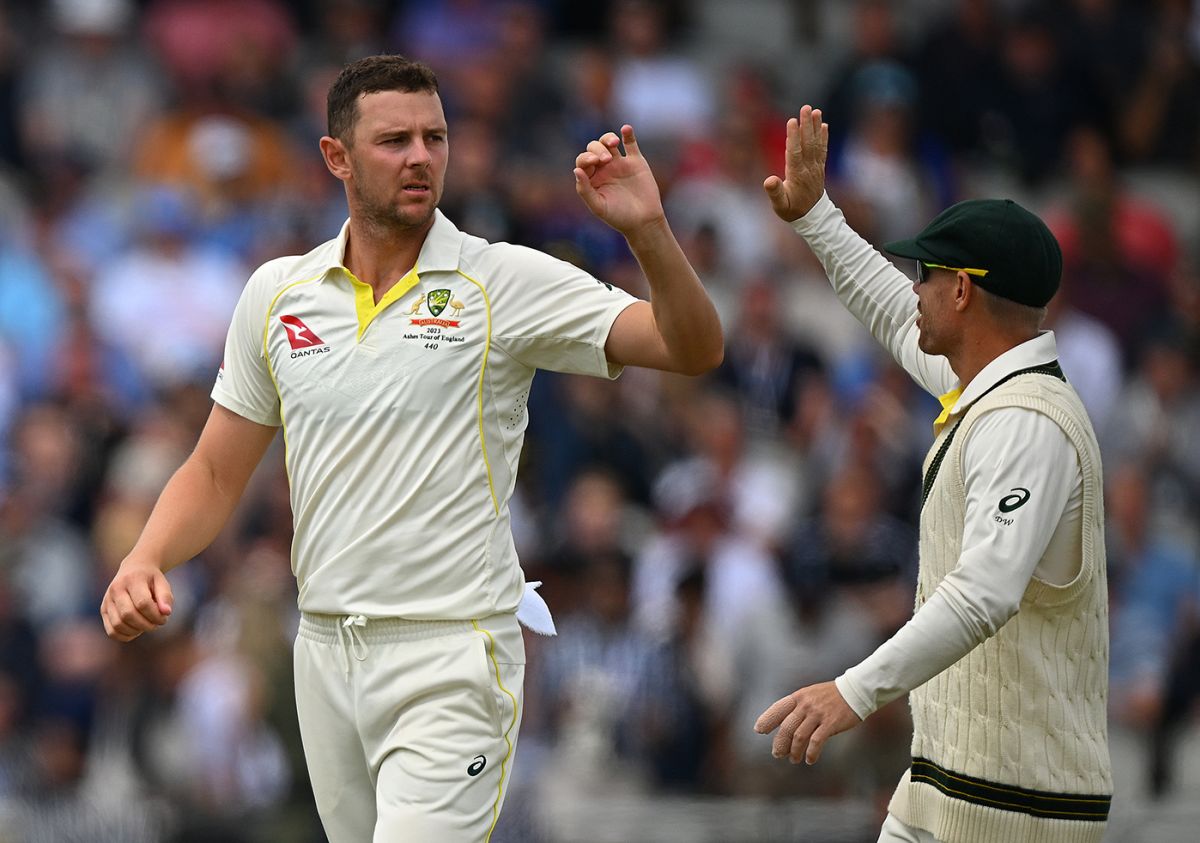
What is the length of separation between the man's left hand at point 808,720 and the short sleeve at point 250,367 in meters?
1.77

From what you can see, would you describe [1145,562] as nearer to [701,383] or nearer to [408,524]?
[701,383]

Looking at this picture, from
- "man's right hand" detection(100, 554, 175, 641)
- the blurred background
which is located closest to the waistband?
"man's right hand" detection(100, 554, 175, 641)

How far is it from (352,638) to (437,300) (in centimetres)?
96

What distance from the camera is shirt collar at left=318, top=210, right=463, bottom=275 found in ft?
17.3

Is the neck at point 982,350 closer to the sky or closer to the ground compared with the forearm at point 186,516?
closer to the sky

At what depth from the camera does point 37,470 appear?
35.1ft

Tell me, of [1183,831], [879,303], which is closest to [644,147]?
[1183,831]

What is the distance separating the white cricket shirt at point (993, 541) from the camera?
4.61m

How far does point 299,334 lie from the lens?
5.30 meters

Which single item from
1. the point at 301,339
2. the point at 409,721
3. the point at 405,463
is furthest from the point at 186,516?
the point at 409,721

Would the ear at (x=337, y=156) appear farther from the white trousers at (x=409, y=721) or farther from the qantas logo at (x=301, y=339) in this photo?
the white trousers at (x=409, y=721)

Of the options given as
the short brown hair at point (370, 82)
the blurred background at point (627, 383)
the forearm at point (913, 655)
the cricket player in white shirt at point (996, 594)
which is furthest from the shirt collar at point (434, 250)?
the blurred background at point (627, 383)

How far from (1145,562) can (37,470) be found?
6.29 meters

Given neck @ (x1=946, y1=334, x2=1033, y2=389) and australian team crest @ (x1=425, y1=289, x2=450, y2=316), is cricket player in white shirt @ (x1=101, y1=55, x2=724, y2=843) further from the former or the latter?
neck @ (x1=946, y1=334, x2=1033, y2=389)
